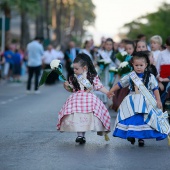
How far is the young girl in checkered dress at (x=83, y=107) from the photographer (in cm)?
1041

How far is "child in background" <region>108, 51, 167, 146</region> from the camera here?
399 inches

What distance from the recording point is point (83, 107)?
10.5m

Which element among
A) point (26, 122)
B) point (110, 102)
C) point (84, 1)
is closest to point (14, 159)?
point (26, 122)

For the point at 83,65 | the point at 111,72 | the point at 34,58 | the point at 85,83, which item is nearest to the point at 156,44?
the point at 111,72

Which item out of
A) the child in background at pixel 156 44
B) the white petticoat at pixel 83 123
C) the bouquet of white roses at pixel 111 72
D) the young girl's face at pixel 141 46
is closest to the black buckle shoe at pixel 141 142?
the white petticoat at pixel 83 123

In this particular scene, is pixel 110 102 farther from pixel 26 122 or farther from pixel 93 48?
pixel 93 48

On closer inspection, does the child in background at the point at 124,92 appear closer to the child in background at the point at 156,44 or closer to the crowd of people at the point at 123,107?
the child in background at the point at 156,44

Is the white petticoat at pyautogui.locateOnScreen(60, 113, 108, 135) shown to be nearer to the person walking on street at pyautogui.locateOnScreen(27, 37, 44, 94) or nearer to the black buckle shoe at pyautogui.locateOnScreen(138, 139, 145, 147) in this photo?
the black buckle shoe at pyautogui.locateOnScreen(138, 139, 145, 147)

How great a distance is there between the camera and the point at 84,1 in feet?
336

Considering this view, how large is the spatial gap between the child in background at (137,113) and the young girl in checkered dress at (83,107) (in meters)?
A: 0.28

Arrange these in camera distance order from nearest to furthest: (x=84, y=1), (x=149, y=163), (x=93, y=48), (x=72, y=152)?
1. (x=149, y=163)
2. (x=72, y=152)
3. (x=93, y=48)
4. (x=84, y=1)

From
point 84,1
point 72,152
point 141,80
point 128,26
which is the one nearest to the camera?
point 72,152

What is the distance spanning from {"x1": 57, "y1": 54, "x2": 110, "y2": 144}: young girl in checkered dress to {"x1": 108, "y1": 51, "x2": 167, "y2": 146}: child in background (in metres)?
0.28

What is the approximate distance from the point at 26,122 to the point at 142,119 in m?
4.56
